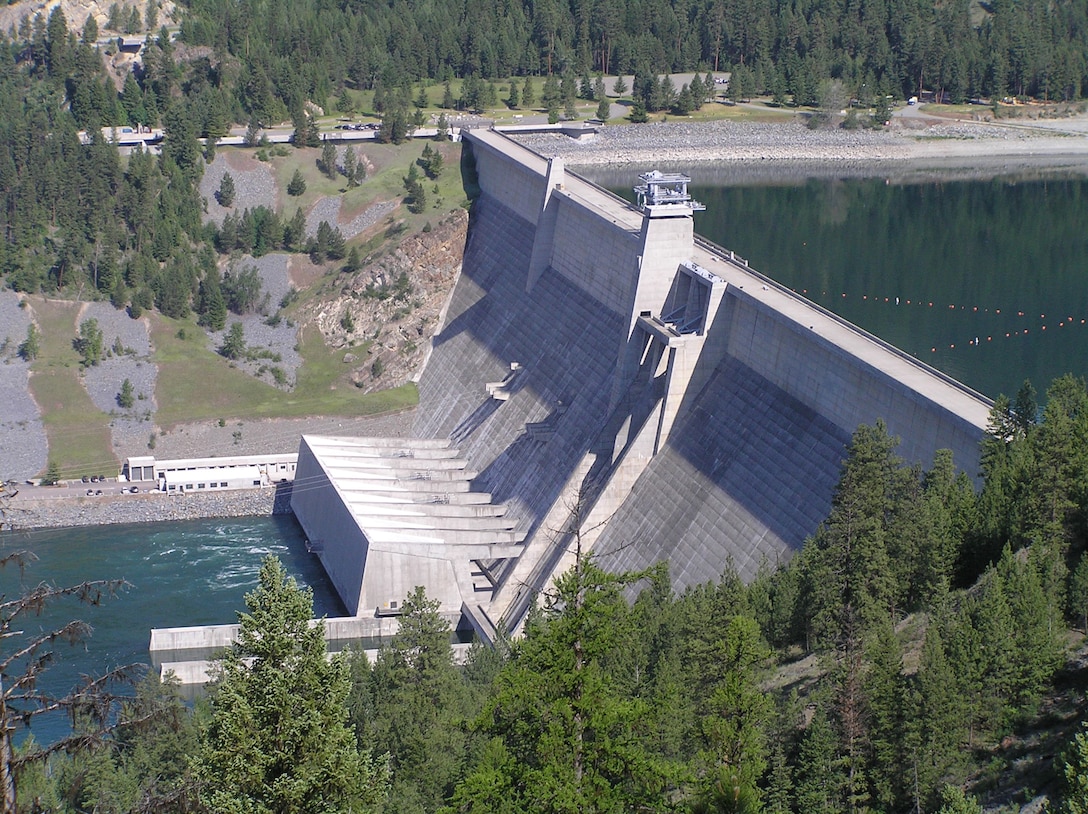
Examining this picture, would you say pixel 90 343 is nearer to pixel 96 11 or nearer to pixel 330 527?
pixel 330 527

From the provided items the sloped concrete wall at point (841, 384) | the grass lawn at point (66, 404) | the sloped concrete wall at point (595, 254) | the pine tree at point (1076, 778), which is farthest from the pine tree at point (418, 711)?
the grass lawn at point (66, 404)

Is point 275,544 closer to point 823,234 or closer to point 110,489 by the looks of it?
point 110,489

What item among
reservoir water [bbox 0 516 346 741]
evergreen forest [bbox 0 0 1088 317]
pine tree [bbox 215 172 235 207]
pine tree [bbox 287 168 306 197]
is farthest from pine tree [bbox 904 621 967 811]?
pine tree [bbox 215 172 235 207]

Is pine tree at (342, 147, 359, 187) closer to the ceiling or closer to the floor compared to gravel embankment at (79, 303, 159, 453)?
closer to the ceiling

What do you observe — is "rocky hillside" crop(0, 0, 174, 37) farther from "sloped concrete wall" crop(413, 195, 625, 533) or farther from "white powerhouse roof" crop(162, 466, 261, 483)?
"white powerhouse roof" crop(162, 466, 261, 483)

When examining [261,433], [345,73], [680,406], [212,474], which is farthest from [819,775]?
[345,73]

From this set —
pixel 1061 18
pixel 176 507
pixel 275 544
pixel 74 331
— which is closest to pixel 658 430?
pixel 275 544
